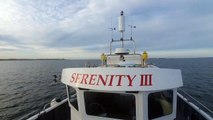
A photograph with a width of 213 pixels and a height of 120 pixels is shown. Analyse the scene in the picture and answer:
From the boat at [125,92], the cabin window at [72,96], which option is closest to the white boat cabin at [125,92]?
the boat at [125,92]

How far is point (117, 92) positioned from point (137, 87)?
46 cm

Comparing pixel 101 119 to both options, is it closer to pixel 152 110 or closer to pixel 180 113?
pixel 152 110

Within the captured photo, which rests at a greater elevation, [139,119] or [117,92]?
[117,92]

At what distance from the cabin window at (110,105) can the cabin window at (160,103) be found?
1.40 feet

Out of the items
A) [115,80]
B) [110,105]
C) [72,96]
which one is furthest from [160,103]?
[72,96]

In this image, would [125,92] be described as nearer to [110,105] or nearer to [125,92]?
[125,92]

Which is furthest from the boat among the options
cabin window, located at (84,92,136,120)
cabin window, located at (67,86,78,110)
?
cabin window, located at (67,86,78,110)

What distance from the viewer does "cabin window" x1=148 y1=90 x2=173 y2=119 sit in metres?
3.84

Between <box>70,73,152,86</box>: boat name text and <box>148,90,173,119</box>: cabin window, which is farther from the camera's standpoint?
<box>148,90,173,119</box>: cabin window

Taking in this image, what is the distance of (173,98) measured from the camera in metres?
4.28

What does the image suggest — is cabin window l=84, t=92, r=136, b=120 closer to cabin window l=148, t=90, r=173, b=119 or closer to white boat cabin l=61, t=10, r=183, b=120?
white boat cabin l=61, t=10, r=183, b=120

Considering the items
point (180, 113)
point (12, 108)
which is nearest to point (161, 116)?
point (180, 113)

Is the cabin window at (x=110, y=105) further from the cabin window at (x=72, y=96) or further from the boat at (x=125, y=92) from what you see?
the cabin window at (x=72, y=96)

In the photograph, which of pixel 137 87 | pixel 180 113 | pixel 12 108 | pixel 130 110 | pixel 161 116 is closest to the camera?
pixel 137 87
